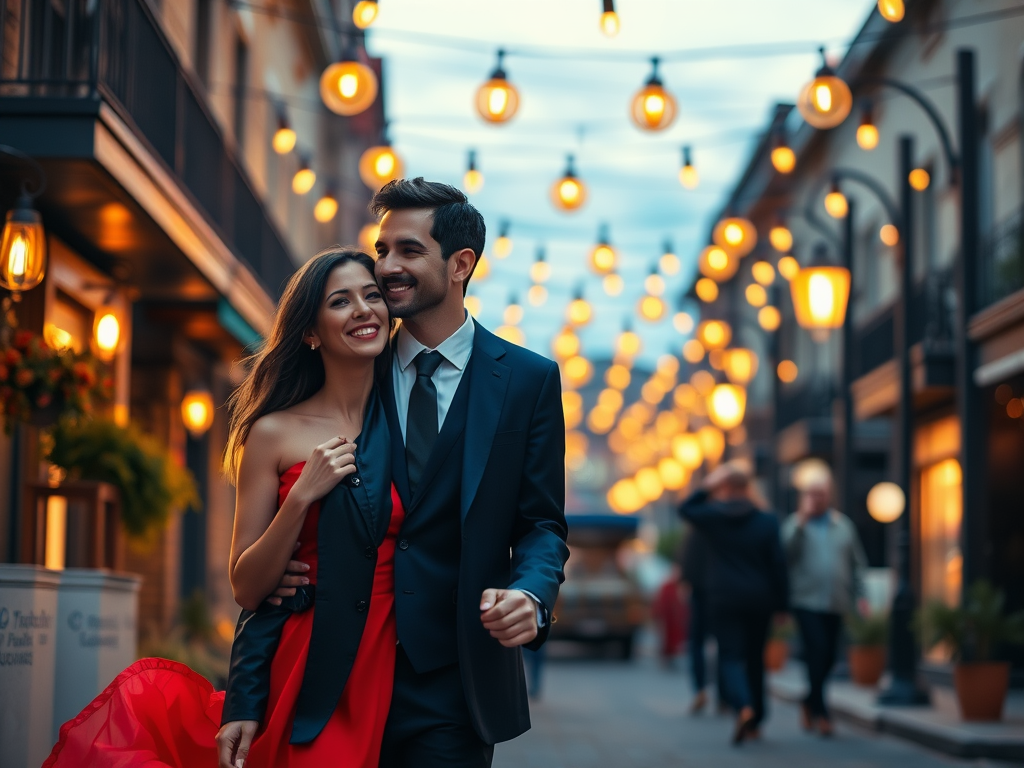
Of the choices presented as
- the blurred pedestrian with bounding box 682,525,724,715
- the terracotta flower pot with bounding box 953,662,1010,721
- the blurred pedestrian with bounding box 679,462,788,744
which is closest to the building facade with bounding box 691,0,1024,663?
the blurred pedestrian with bounding box 682,525,724,715

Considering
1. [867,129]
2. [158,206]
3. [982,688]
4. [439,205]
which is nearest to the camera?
[439,205]

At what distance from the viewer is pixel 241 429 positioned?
161 inches

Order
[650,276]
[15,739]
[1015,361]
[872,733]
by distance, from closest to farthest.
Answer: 1. [15,739]
2. [872,733]
3. [1015,361]
4. [650,276]

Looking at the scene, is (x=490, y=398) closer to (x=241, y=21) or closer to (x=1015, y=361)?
(x=1015, y=361)

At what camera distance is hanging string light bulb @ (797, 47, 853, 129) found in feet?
41.0

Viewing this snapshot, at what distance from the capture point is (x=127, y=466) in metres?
10.1

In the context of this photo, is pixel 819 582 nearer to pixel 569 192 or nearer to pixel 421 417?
pixel 569 192

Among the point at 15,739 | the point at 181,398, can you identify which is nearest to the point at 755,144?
the point at 181,398

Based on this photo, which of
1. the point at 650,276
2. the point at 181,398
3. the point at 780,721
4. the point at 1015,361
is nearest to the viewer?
the point at 780,721

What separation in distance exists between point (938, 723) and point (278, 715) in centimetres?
934

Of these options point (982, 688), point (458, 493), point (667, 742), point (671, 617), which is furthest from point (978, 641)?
point (671, 617)

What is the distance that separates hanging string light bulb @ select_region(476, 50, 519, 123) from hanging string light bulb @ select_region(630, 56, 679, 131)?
1.07m

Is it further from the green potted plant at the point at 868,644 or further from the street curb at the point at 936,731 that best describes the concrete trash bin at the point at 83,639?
the green potted plant at the point at 868,644

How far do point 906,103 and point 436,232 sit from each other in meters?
22.4
